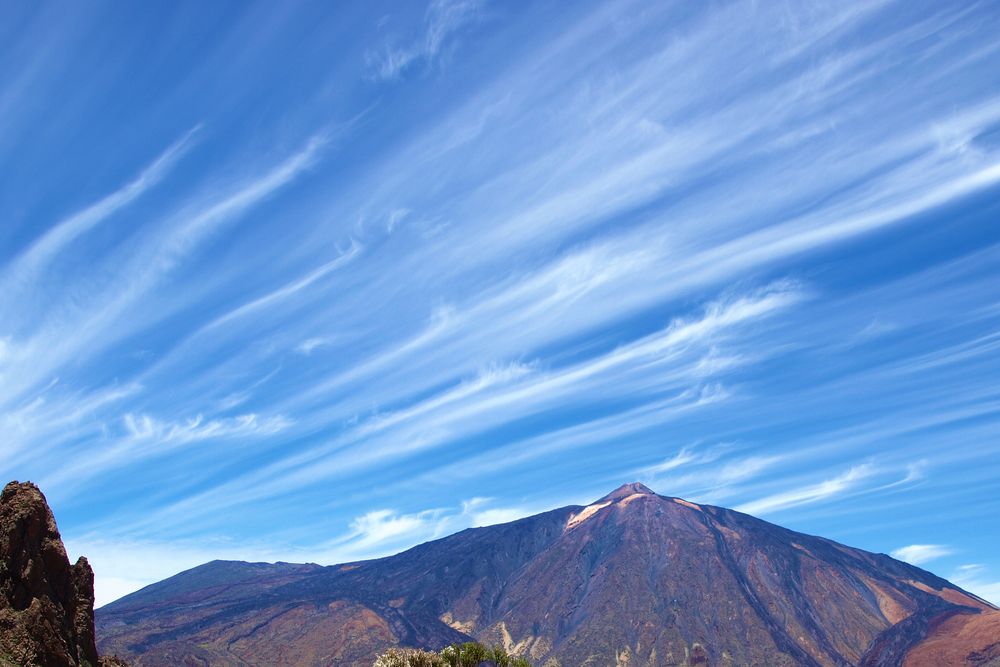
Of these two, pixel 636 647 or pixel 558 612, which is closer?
pixel 636 647

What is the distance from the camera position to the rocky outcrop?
938 inches

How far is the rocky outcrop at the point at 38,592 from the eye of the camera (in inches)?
938

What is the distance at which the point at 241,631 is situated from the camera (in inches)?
6496

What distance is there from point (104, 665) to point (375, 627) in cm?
Answer: 14594

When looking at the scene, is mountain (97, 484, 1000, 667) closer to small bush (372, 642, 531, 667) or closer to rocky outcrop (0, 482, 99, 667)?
small bush (372, 642, 531, 667)

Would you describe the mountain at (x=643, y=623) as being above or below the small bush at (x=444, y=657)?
above

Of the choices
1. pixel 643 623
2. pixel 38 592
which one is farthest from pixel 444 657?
pixel 643 623

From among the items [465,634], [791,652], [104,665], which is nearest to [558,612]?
[465,634]

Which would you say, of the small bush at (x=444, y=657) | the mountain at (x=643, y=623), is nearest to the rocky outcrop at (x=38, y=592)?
the small bush at (x=444, y=657)

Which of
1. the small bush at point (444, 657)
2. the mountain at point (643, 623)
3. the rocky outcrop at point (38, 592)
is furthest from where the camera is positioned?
the mountain at point (643, 623)

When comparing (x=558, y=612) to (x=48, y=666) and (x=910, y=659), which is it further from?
(x=48, y=666)

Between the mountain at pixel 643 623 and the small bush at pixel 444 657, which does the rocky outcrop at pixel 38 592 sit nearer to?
the small bush at pixel 444 657

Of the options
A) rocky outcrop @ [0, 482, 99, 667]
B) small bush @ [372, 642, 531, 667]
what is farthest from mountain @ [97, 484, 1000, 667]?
rocky outcrop @ [0, 482, 99, 667]

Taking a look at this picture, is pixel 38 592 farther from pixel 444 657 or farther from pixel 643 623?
pixel 643 623
